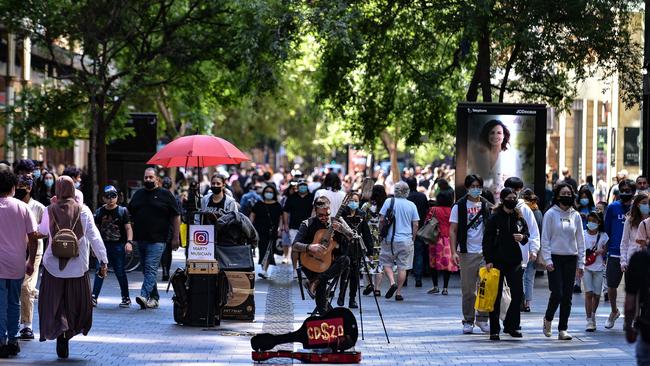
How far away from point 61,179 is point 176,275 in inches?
132

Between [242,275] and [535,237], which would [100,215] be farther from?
[535,237]

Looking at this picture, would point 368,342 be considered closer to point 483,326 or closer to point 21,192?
point 483,326

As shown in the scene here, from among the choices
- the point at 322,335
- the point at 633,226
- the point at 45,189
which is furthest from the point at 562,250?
the point at 45,189

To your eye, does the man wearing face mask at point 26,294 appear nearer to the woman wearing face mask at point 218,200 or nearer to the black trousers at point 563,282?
the woman wearing face mask at point 218,200

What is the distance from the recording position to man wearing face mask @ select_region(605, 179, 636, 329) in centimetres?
1595

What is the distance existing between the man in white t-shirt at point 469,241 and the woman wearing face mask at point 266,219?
8.82 metres

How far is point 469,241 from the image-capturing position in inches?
608

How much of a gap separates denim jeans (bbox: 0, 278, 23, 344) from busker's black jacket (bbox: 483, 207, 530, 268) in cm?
508

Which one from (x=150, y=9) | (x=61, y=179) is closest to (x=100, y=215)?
(x=61, y=179)

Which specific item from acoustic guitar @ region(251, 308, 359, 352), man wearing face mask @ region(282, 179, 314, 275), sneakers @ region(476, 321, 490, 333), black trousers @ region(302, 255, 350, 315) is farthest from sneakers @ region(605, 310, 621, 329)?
man wearing face mask @ region(282, 179, 314, 275)

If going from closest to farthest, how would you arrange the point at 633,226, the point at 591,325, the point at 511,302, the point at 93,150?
1. the point at 633,226
2. the point at 511,302
3. the point at 591,325
4. the point at 93,150

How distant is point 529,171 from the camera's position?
24375mm

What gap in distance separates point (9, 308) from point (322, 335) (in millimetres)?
2853

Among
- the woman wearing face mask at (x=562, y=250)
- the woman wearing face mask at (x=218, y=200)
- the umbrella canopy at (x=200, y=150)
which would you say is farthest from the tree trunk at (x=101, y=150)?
the woman wearing face mask at (x=562, y=250)
